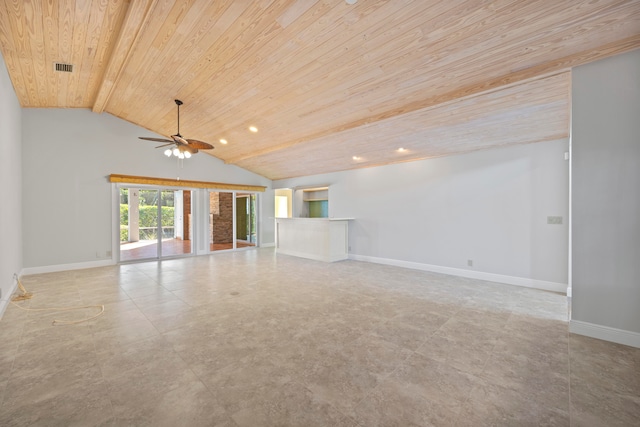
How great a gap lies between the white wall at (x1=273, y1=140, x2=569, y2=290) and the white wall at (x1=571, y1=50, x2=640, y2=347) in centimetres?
185

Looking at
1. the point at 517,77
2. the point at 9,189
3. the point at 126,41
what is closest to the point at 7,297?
the point at 9,189

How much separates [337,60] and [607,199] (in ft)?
10.9

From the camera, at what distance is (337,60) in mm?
3412

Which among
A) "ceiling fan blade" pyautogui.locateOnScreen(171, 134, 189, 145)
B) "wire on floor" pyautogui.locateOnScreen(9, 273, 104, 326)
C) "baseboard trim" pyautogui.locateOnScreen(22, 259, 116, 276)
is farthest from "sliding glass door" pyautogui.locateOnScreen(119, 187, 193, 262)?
"ceiling fan blade" pyautogui.locateOnScreen(171, 134, 189, 145)

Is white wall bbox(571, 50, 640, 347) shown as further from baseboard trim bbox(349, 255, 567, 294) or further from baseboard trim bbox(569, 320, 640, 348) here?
baseboard trim bbox(349, 255, 567, 294)

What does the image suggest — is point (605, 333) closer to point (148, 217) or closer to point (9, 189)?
point (9, 189)

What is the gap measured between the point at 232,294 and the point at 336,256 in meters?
3.34

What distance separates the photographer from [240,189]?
902 cm

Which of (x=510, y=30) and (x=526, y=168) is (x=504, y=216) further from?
(x=510, y=30)

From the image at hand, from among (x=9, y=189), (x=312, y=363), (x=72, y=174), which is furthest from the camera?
(x=72, y=174)

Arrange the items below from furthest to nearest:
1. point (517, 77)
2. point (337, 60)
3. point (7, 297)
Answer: point (7, 297) → point (337, 60) → point (517, 77)

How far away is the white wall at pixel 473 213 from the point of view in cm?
441

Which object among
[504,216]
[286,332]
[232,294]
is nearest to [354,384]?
[286,332]

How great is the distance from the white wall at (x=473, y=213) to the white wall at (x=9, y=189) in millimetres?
6409
